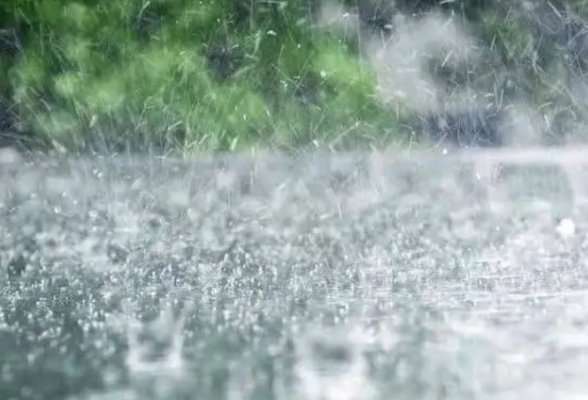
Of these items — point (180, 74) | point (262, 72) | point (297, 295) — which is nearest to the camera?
point (297, 295)

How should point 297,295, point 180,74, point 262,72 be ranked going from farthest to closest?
point 262,72 → point 180,74 → point 297,295

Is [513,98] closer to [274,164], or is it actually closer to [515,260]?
[274,164]

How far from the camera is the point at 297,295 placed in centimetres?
569

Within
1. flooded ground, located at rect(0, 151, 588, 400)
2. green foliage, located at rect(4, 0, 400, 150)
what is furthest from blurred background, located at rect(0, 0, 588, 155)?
flooded ground, located at rect(0, 151, 588, 400)

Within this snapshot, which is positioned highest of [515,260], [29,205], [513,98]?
[513,98]

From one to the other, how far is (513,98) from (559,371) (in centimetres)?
1591

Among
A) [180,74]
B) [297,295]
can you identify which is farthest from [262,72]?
[297,295]

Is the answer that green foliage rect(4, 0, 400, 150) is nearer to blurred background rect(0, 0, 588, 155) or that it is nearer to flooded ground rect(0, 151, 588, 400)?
blurred background rect(0, 0, 588, 155)

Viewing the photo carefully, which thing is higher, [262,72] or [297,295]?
[262,72]

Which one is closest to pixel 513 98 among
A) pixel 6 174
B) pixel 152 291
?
pixel 6 174

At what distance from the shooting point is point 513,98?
65.0 ft

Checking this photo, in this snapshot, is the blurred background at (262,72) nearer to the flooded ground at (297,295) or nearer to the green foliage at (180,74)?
the green foliage at (180,74)

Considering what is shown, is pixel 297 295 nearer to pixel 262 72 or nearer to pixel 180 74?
pixel 180 74

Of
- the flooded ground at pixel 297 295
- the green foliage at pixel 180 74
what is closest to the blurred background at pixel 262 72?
the green foliage at pixel 180 74
